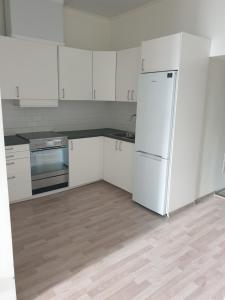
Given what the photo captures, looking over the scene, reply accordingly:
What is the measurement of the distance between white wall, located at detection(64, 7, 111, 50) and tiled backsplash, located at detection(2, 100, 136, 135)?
102 cm

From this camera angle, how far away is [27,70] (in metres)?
3.14

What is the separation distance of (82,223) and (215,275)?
1487 mm

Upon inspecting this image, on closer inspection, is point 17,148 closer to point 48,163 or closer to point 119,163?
point 48,163

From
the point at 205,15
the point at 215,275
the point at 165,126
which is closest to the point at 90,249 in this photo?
the point at 215,275

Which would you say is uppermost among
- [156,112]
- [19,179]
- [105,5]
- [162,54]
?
[105,5]

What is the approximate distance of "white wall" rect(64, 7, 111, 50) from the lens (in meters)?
3.79

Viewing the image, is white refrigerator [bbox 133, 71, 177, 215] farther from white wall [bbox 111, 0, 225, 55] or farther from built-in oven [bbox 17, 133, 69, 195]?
built-in oven [bbox 17, 133, 69, 195]

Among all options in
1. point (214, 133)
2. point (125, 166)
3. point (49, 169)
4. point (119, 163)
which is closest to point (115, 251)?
point (125, 166)

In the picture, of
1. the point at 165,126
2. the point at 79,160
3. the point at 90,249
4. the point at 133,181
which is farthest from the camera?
the point at 79,160

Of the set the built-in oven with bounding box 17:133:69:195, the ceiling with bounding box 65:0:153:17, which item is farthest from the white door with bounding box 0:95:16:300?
the ceiling with bounding box 65:0:153:17

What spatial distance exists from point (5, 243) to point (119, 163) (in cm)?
235

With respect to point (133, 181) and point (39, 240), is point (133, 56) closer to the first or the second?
point (133, 181)

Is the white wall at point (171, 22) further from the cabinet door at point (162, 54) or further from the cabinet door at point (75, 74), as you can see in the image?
the cabinet door at point (75, 74)

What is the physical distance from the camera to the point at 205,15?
9.41ft
